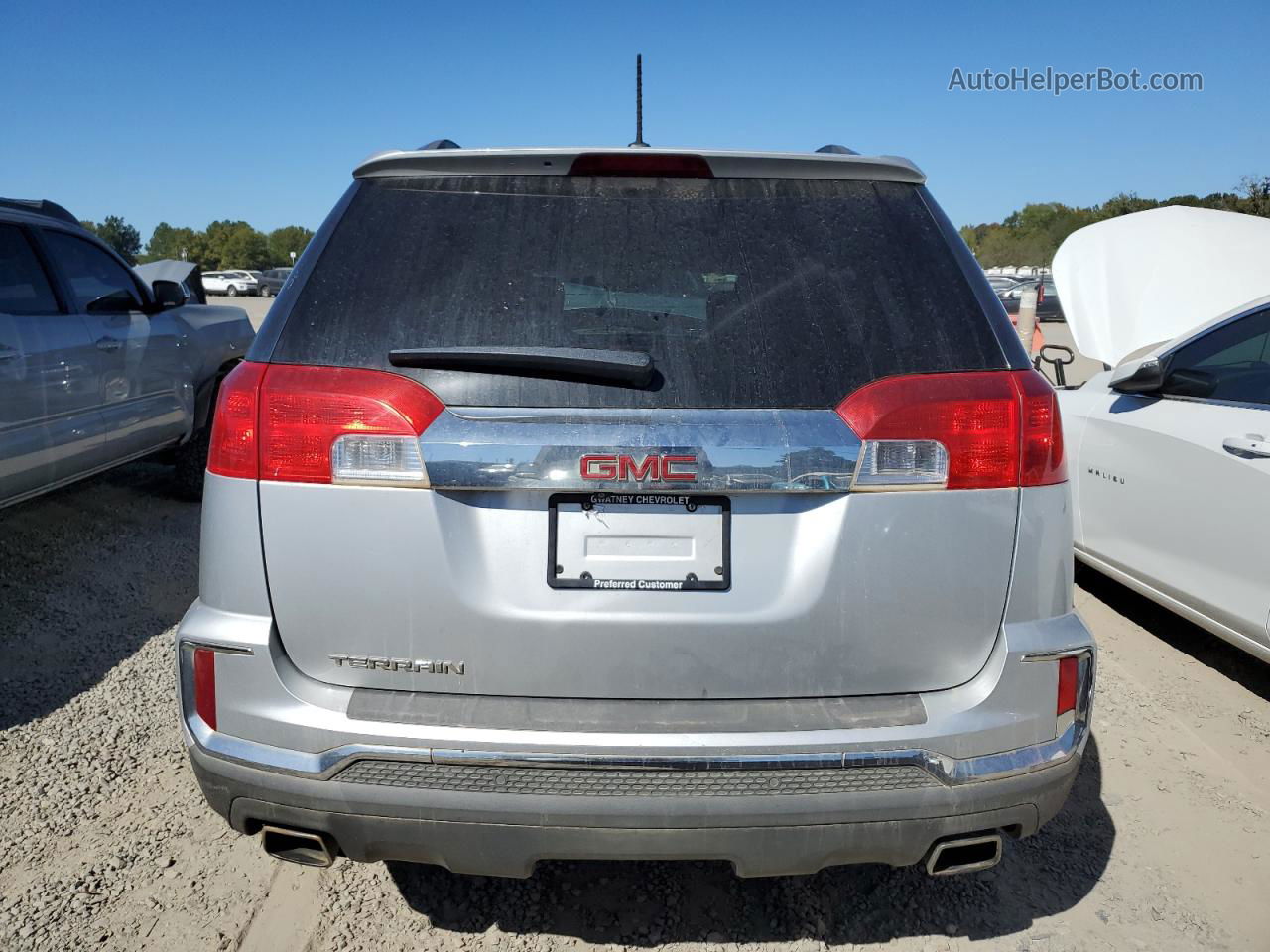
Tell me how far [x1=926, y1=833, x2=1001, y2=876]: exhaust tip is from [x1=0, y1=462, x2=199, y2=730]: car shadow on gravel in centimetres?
333

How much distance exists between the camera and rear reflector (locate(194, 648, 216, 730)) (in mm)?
1946

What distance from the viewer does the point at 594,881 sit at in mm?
2600

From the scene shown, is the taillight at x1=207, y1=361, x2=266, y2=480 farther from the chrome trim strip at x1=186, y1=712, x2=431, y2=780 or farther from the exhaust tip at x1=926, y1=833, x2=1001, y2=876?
the exhaust tip at x1=926, y1=833, x2=1001, y2=876

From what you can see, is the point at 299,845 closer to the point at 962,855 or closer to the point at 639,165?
the point at 962,855

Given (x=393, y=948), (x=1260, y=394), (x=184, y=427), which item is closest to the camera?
(x=393, y=948)

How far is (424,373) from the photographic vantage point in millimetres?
1867

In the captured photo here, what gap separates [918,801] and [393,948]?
1.39m

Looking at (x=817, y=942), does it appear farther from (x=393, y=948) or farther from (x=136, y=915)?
(x=136, y=915)

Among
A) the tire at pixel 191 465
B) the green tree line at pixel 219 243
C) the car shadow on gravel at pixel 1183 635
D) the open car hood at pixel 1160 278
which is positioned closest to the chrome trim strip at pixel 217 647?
the car shadow on gravel at pixel 1183 635

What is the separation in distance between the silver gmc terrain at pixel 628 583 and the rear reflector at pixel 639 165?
0.98 ft

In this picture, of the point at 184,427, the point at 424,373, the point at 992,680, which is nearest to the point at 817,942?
the point at 992,680

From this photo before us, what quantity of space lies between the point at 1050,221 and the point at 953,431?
373 feet

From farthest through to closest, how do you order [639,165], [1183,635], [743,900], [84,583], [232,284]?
[232,284] → [84,583] → [1183,635] → [743,900] → [639,165]

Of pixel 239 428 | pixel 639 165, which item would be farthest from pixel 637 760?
pixel 639 165
